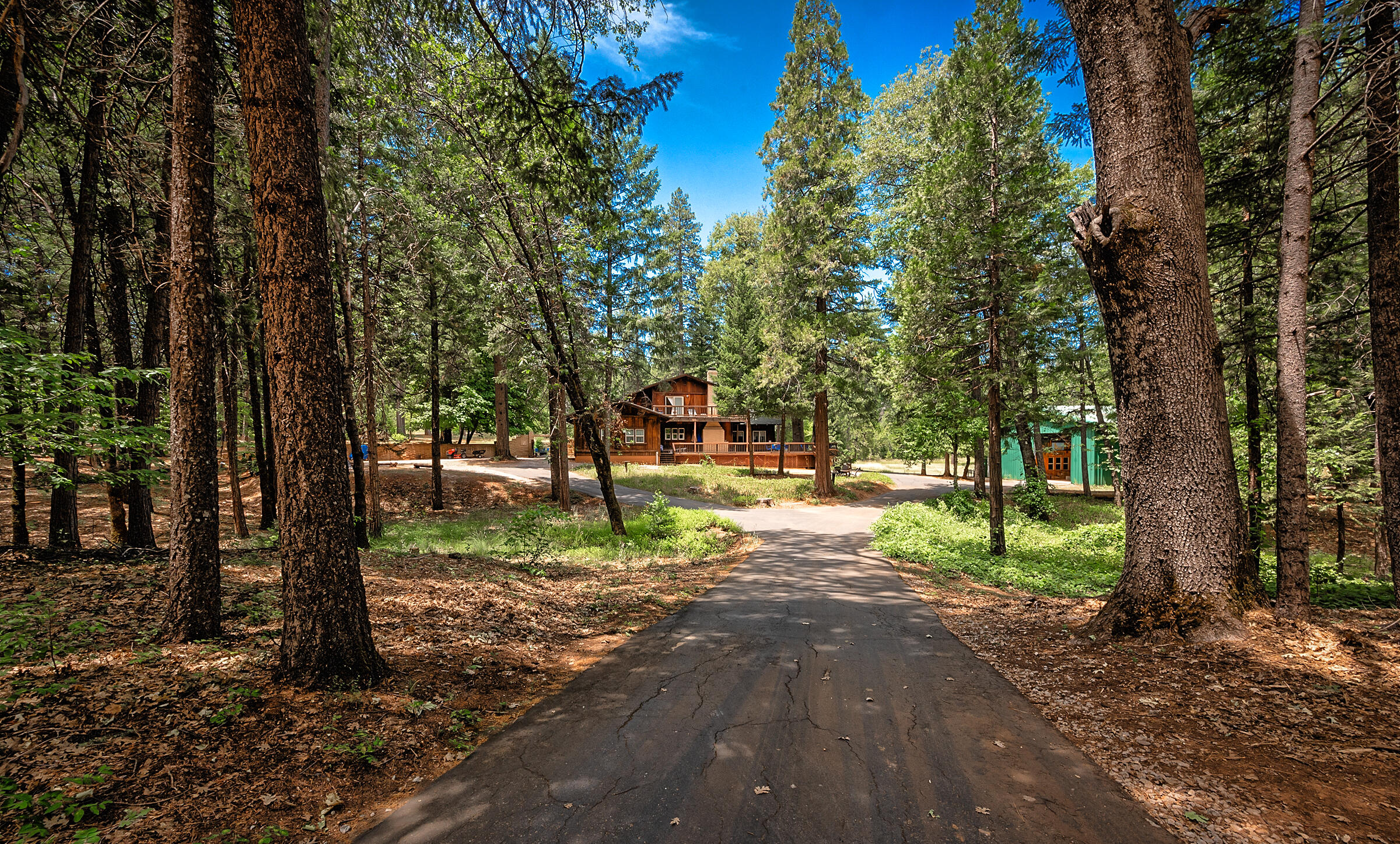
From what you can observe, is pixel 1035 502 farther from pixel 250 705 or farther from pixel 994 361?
pixel 250 705

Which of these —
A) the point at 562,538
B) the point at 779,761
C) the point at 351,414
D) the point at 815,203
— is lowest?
the point at 562,538

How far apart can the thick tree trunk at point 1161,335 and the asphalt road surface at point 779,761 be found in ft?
5.78

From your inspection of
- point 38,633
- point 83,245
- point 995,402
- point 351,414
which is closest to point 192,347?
point 38,633

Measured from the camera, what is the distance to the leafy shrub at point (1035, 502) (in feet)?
55.8

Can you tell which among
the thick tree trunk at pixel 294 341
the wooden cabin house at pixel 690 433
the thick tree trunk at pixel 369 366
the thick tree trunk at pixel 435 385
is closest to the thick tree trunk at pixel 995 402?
the thick tree trunk at pixel 294 341

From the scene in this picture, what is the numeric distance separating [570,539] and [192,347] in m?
8.43

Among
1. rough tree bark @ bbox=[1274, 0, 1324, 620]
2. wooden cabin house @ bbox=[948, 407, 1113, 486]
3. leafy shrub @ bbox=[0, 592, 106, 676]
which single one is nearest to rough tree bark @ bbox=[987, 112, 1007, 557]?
rough tree bark @ bbox=[1274, 0, 1324, 620]

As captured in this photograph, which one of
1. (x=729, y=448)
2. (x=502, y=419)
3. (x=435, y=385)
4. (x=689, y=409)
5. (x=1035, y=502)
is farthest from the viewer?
(x=689, y=409)

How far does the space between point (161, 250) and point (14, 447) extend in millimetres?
3440

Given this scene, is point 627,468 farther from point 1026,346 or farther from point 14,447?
point 14,447

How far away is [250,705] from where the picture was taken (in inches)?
130

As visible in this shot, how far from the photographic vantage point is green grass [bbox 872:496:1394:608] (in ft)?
25.2

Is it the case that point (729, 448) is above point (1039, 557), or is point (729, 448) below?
above

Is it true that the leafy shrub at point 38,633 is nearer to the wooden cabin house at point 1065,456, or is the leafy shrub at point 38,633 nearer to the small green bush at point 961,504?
the small green bush at point 961,504
